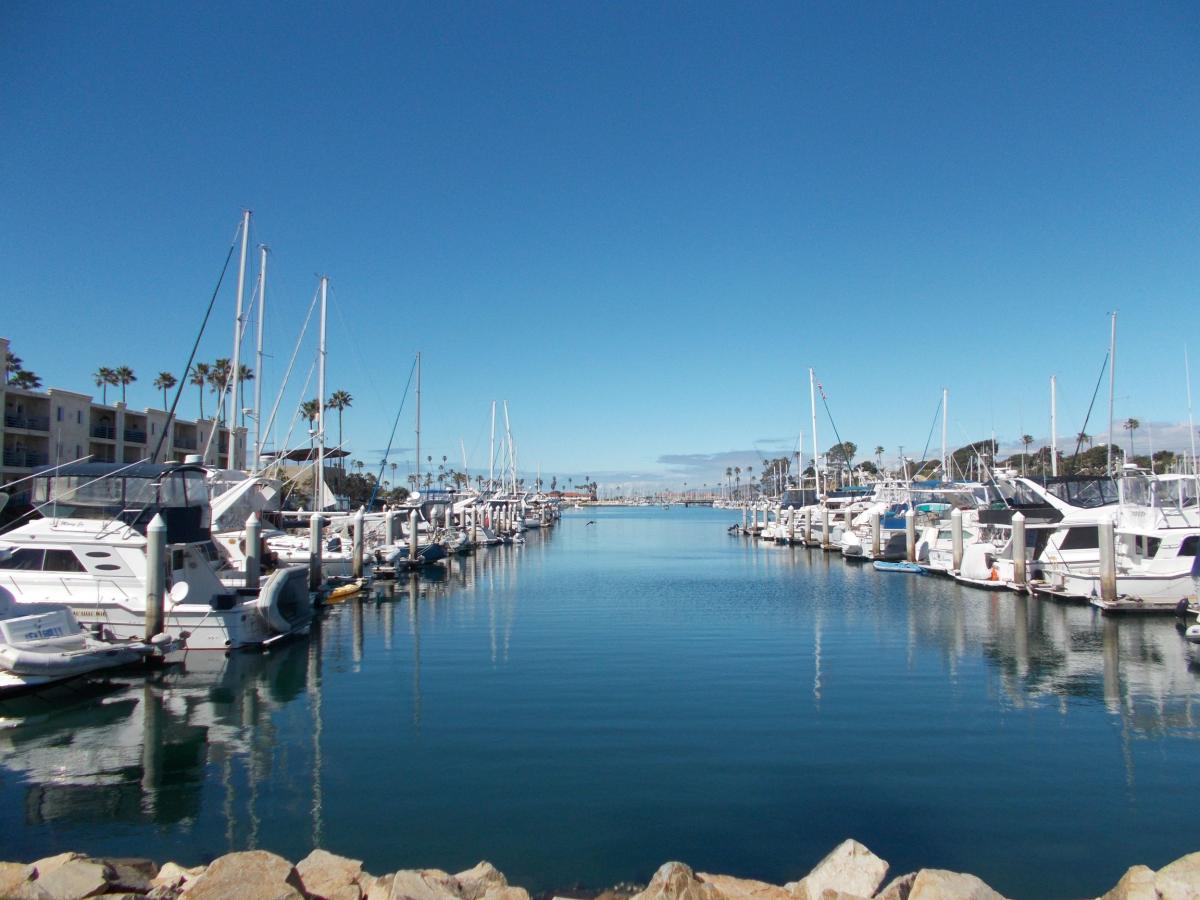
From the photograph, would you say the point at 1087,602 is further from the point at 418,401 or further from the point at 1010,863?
the point at 418,401

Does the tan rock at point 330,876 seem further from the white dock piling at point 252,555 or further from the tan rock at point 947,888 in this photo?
the white dock piling at point 252,555

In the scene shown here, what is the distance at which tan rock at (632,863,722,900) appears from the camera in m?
9.20

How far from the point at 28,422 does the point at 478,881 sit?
2344 inches

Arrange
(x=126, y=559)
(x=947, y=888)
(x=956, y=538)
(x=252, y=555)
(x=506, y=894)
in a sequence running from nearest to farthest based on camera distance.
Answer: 1. (x=947, y=888)
2. (x=506, y=894)
3. (x=126, y=559)
4. (x=252, y=555)
5. (x=956, y=538)

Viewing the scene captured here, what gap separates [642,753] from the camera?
1606cm

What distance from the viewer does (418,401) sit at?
70.4 metres

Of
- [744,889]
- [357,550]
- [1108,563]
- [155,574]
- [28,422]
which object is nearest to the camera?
[744,889]

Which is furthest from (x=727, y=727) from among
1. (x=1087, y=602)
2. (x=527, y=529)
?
(x=527, y=529)

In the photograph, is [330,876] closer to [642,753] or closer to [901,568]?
[642,753]

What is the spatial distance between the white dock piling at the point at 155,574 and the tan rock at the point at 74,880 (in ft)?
48.3

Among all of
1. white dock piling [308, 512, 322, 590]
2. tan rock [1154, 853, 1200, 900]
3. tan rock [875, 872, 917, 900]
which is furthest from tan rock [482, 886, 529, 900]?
white dock piling [308, 512, 322, 590]

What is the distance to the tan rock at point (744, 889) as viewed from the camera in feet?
31.5

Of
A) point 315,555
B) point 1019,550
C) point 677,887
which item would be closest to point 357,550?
point 315,555

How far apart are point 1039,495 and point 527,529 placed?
3337 inches
